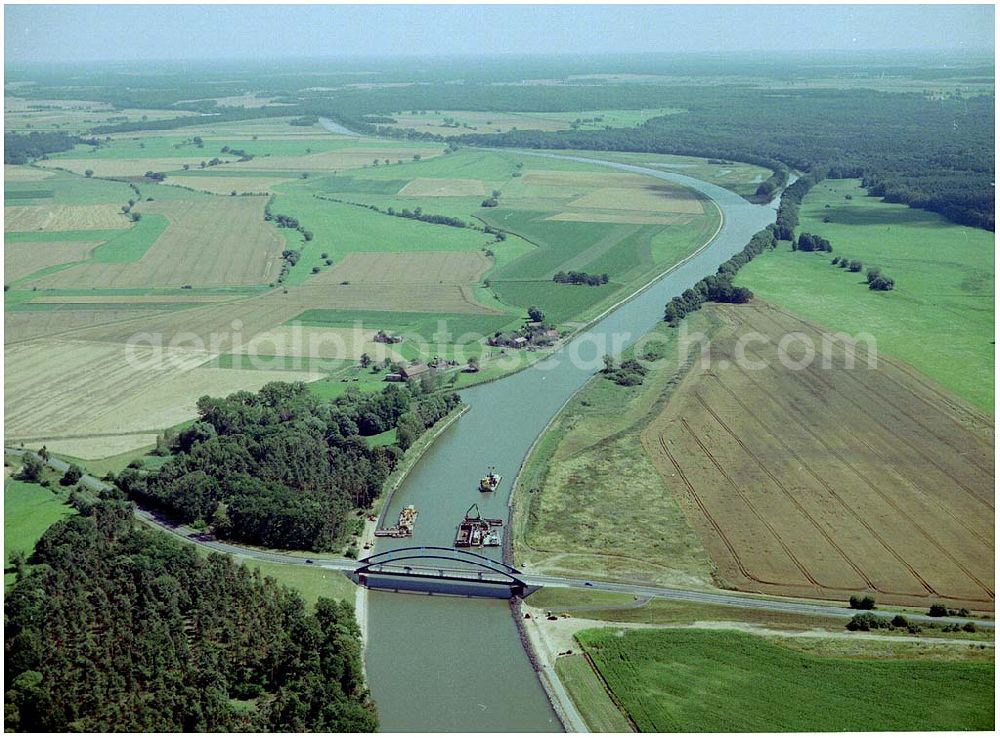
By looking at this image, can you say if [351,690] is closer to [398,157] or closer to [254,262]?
[254,262]

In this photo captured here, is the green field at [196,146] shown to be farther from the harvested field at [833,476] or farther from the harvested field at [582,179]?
the harvested field at [833,476]

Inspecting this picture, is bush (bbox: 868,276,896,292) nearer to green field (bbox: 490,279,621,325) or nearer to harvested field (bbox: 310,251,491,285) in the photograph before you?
green field (bbox: 490,279,621,325)

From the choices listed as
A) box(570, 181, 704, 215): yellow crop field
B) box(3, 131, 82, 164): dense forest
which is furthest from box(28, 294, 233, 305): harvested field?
box(3, 131, 82, 164): dense forest

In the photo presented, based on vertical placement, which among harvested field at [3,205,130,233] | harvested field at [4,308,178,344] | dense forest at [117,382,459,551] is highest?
harvested field at [3,205,130,233]

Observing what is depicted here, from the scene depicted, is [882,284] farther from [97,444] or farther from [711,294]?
[97,444]

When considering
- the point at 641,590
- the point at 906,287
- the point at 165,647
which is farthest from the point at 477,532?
the point at 906,287

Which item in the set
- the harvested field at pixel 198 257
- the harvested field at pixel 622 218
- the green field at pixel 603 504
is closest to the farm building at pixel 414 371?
the green field at pixel 603 504
